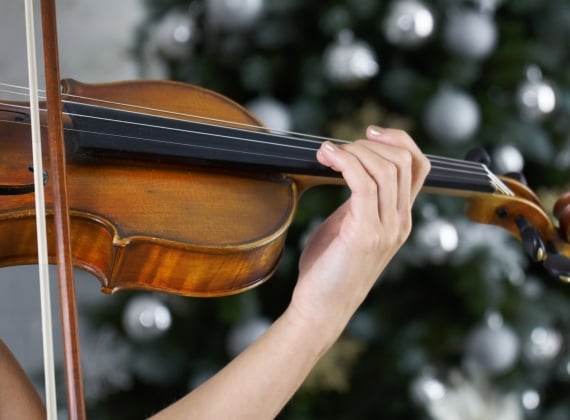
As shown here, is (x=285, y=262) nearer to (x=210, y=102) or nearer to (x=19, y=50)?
(x=210, y=102)

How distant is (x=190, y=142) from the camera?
0.70m

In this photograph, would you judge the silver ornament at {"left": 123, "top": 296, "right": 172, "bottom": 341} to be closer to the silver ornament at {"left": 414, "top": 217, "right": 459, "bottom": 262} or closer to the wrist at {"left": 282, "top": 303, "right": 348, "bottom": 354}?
the silver ornament at {"left": 414, "top": 217, "right": 459, "bottom": 262}

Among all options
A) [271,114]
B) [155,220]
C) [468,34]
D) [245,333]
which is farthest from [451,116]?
[155,220]

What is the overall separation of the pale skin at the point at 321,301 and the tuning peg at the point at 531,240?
0.16 metres

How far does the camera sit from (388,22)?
135cm

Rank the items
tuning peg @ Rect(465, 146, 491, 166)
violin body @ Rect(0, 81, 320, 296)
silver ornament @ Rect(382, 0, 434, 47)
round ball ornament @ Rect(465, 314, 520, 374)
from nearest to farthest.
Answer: violin body @ Rect(0, 81, 320, 296) → tuning peg @ Rect(465, 146, 491, 166) → silver ornament @ Rect(382, 0, 434, 47) → round ball ornament @ Rect(465, 314, 520, 374)

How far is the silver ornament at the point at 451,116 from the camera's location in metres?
1.38

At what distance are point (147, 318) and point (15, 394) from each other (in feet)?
2.27

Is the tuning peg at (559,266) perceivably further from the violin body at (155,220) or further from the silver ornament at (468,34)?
the silver ornament at (468,34)

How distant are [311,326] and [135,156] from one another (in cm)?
21

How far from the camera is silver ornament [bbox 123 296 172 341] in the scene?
54.4 inches

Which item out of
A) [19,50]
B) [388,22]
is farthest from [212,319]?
[19,50]

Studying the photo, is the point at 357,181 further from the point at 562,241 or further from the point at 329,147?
the point at 562,241

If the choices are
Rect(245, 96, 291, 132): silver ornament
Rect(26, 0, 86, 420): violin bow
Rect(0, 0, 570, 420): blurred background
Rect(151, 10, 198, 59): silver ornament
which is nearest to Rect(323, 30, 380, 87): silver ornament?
Rect(0, 0, 570, 420): blurred background
